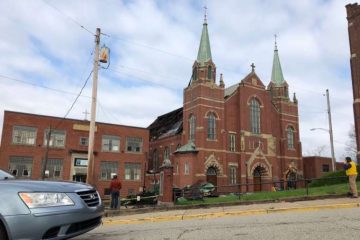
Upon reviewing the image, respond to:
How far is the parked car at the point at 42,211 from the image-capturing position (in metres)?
4.73

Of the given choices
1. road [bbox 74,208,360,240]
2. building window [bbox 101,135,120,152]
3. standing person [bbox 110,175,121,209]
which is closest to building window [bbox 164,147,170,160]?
building window [bbox 101,135,120,152]

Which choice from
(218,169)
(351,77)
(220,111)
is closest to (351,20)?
(351,77)

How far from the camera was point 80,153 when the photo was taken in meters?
43.5

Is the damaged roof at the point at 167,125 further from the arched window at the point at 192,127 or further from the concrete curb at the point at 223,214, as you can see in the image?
the concrete curb at the point at 223,214

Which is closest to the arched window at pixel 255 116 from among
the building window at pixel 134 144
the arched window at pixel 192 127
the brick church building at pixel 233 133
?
the brick church building at pixel 233 133

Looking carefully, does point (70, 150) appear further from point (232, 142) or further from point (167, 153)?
point (232, 142)

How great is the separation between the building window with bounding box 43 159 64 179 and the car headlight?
3859 centimetres

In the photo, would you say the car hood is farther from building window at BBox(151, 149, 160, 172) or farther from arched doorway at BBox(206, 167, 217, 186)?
building window at BBox(151, 149, 160, 172)

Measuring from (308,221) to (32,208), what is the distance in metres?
7.02

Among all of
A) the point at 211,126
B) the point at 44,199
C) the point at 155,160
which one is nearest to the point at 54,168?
the point at 155,160

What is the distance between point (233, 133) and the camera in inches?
1778

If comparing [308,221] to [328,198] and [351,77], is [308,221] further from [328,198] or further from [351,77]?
[351,77]

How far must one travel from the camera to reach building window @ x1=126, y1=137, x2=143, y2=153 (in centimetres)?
4706

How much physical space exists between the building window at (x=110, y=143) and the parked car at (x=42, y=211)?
4042 centimetres
